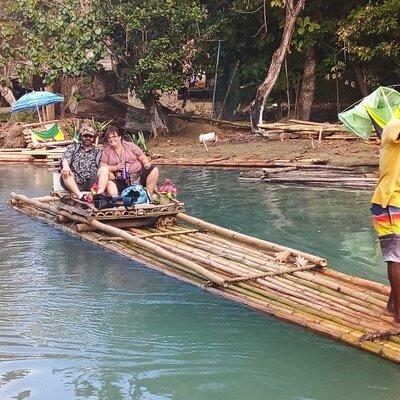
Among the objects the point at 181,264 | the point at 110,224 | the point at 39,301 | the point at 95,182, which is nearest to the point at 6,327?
the point at 39,301

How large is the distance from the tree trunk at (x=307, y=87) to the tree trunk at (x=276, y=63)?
1.08 meters

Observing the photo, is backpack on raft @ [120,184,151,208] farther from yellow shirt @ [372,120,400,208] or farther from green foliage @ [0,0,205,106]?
green foliage @ [0,0,205,106]

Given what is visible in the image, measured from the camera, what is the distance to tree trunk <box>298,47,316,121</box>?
53.9 feet

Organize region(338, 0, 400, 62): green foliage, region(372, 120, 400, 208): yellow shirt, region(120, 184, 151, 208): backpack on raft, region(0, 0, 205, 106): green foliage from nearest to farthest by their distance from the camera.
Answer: region(372, 120, 400, 208): yellow shirt < region(120, 184, 151, 208): backpack on raft < region(338, 0, 400, 62): green foliage < region(0, 0, 205, 106): green foliage

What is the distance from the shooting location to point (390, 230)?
14.2 ft

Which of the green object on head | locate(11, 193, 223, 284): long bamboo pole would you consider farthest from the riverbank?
locate(11, 193, 223, 284): long bamboo pole

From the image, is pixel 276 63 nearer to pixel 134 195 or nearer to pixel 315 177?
pixel 315 177

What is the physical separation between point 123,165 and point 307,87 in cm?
981

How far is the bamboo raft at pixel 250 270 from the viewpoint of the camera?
14.5ft

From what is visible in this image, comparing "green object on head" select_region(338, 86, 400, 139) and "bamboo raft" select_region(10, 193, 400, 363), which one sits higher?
"green object on head" select_region(338, 86, 400, 139)

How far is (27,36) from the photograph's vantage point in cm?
1614

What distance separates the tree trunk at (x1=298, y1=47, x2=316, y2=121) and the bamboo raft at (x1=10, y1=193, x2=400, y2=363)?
9.39 m

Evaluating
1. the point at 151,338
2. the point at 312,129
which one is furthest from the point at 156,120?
the point at 151,338

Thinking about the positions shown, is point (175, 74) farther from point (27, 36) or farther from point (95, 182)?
point (95, 182)
